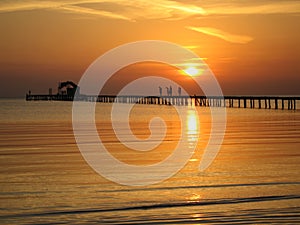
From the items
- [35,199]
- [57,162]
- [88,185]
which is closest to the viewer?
[35,199]

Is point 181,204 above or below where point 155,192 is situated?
below

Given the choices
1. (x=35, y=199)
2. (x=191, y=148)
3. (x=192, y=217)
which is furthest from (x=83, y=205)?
(x=191, y=148)

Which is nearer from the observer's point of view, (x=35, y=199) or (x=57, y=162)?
(x=35, y=199)

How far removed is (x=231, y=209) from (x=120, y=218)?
211cm

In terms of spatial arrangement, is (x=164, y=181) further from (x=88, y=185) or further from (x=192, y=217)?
(x=192, y=217)

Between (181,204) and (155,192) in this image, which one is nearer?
(181,204)

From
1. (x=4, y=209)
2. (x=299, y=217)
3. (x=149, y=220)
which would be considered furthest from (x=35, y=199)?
(x=299, y=217)

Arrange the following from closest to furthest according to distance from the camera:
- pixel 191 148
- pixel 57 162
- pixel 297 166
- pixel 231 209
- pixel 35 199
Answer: pixel 231 209
pixel 35 199
pixel 297 166
pixel 57 162
pixel 191 148

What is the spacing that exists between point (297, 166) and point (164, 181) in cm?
449

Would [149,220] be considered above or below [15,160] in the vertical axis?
below

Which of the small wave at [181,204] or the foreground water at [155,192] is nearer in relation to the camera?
the foreground water at [155,192]

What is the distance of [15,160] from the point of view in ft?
69.9

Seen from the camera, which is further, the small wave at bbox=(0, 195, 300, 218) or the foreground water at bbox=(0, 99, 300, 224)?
the small wave at bbox=(0, 195, 300, 218)

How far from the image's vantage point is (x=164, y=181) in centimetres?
1645
